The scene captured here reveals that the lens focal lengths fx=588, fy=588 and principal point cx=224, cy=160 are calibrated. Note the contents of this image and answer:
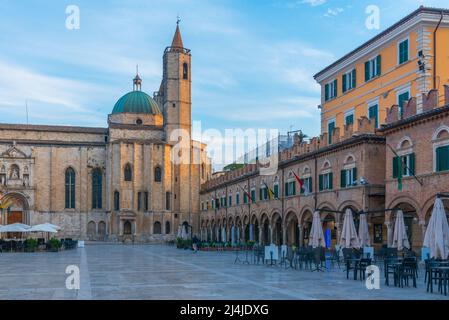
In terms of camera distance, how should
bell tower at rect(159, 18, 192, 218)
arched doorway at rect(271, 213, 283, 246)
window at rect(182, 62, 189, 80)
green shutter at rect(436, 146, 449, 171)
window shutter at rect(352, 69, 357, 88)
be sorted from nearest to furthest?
green shutter at rect(436, 146, 449, 171), window shutter at rect(352, 69, 357, 88), arched doorway at rect(271, 213, 283, 246), bell tower at rect(159, 18, 192, 218), window at rect(182, 62, 189, 80)

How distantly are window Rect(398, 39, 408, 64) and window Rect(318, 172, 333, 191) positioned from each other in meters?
7.79

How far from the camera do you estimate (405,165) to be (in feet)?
89.0

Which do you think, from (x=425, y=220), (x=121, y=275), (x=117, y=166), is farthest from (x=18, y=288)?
(x=117, y=166)

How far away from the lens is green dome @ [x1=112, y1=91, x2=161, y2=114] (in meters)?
80.2

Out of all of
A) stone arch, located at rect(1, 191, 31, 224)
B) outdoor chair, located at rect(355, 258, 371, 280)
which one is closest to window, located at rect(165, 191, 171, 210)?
stone arch, located at rect(1, 191, 31, 224)

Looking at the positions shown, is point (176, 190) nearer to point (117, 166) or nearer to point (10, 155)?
point (117, 166)

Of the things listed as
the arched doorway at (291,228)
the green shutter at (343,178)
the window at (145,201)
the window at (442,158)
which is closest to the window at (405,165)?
the window at (442,158)

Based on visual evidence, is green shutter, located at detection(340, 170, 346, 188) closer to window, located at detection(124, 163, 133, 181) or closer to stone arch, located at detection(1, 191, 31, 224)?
window, located at detection(124, 163, 133, 181)

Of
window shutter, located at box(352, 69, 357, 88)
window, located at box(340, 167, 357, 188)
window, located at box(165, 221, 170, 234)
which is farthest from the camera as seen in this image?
window, located at box(165, 221, 170, 234)

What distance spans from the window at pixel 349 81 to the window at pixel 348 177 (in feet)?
21.8

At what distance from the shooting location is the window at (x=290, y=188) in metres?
41.1

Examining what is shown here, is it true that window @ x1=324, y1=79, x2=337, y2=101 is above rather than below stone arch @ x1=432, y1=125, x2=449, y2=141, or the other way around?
above

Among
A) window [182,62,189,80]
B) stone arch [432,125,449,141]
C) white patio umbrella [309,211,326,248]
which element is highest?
window [182,62,189,80]

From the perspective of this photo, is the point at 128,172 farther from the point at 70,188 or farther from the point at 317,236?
the point at 317,236
